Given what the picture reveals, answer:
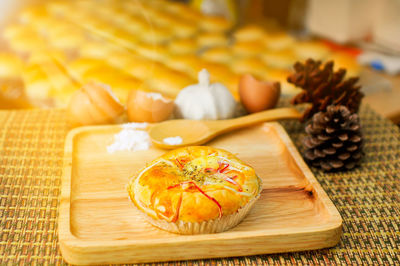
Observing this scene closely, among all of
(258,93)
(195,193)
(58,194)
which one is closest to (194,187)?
(195,193)

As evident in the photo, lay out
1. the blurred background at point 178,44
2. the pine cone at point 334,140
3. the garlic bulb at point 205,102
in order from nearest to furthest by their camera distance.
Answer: the pine cone at point 334,140, the garlic bulb at point 205,102, the blurred background at point 178,44

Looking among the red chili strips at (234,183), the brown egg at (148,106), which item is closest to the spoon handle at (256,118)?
the brown egg at (148,106)

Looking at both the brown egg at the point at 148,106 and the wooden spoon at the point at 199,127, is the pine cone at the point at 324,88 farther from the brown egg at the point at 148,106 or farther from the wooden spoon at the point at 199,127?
the brown egg at the point at 148,106

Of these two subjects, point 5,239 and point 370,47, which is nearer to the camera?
point 5,239

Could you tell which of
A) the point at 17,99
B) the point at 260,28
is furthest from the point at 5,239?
the point at 260,28

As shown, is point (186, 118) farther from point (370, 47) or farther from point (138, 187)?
point (370, 47)

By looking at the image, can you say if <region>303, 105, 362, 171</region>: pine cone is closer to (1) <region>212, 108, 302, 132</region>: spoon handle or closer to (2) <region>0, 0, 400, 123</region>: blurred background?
(1) <region>212, 108, 302, 132</region>: spoon handle

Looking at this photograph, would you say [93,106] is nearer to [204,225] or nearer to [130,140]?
[130,140]

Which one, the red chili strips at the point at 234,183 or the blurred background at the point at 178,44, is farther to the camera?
the blurred background at the point at 178,44
